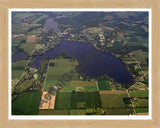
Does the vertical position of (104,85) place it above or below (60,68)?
below

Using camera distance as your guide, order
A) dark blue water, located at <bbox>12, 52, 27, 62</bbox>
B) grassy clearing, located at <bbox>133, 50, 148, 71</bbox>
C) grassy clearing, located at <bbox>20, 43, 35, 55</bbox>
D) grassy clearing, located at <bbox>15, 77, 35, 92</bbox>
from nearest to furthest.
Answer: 1. grassy clearing, located at <bbox>15, 77, 35, 92</bbox>
2. grassy clearing, located at <bbox>133, 50, 148, 71</bbox>
3. dark blue water, located at <bbox>12, 52, 27, 62</bbox>
4. grassy clearing, located at <bbox>20, 43, 35, 55</bbox>

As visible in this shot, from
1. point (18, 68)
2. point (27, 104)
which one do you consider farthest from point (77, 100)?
point (18, 68)

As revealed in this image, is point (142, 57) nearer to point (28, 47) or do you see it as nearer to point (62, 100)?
point (62, 100)

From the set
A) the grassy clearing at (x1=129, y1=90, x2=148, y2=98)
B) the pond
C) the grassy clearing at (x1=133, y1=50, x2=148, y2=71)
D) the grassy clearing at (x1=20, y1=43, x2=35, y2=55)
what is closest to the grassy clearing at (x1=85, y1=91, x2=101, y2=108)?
the grassy clearing at (x1=129, y1=90, x2=148, y2=98)

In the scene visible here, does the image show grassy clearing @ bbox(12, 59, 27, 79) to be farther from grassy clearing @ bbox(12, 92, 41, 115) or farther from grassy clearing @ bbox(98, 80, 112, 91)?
grassy clearing @ bbox(98, 80, 112, 91)

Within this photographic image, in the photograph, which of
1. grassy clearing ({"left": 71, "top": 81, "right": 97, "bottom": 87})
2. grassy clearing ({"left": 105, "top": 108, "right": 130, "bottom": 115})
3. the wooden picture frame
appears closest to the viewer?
the wooden picture frame

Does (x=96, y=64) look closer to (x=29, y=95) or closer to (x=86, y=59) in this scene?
(x=86, y=59)

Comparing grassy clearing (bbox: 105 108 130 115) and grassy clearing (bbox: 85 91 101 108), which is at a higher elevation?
grassy clearing (bbox: 85 91 101 108)
